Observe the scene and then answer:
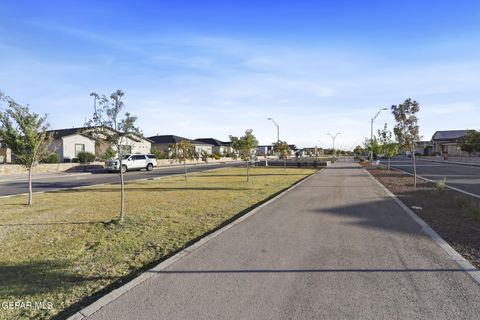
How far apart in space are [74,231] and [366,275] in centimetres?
620

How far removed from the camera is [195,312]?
12.0 feet

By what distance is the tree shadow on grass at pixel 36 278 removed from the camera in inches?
170

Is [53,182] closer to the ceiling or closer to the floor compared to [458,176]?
closer to the floor

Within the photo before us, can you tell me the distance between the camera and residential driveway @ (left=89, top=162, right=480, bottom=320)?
3664 millimetres

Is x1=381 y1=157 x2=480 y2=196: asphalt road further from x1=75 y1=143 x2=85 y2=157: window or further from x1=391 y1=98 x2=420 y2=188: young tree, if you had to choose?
x1=75 y1=143 x2=85 y2=157: window

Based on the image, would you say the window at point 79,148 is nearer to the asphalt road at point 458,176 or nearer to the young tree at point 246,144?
the young tree at point 246,144

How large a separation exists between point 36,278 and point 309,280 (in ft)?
12.6

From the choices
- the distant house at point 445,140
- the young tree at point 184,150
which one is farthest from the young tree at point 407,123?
the distant house at point 445,140

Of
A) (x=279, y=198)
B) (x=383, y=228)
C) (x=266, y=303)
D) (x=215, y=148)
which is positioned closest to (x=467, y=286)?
(x=266, y=303)

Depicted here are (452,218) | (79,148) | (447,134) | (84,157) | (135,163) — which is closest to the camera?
(452,218)

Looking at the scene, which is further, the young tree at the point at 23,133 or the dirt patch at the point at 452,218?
the young tree at the point at 23,133

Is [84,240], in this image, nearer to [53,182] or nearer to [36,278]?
[36,278]

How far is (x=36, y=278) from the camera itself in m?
4.72

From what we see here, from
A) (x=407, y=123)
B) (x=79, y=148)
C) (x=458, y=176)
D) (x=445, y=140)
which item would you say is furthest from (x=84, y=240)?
(x=445, y=140)
